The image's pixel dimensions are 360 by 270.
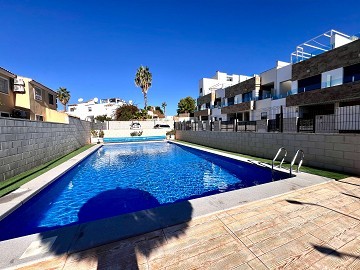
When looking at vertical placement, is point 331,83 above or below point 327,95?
above

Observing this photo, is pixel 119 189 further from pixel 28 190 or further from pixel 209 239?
pixel 209 239

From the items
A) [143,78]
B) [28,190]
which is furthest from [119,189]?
[143,78]

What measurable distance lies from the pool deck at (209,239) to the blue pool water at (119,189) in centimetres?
207

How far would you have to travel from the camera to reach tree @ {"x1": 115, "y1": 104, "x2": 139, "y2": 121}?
4431cm

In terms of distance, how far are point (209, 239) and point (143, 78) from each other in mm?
43548

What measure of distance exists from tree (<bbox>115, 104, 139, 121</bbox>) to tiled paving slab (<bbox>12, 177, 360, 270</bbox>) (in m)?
42.7

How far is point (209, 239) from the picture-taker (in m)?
2.80

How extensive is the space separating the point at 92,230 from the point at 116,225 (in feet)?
1.23

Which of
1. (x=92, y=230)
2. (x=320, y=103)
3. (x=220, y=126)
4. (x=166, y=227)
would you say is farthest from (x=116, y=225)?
(x=320, y=103)

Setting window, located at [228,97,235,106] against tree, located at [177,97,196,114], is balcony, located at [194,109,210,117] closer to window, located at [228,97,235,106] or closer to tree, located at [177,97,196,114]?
window, located at [228,97,235,106]

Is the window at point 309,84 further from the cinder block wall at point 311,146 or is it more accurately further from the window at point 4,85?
the window at point 4,85

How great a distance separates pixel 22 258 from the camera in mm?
2482

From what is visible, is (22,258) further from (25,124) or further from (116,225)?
(25,124)

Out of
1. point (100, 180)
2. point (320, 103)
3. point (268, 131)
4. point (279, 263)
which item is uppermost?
point (320, 103)
